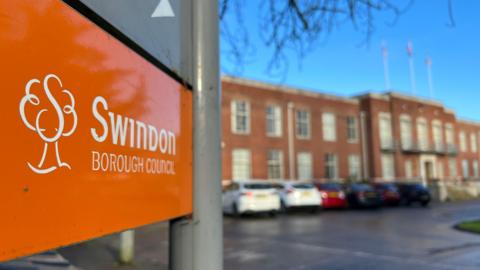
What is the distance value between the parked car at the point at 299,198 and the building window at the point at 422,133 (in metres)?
25.8

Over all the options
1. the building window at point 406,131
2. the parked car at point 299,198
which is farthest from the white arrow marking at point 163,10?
the building window at point 406,131

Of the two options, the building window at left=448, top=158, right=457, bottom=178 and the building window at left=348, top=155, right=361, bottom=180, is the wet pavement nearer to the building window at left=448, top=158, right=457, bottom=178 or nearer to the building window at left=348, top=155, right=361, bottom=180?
the building window at left=348, top=155, right=361, bottom=180

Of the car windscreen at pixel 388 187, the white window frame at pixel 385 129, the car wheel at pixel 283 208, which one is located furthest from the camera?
the white window frame at pixel 385 129

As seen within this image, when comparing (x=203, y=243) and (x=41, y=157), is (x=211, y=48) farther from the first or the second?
(x=41, y=157)

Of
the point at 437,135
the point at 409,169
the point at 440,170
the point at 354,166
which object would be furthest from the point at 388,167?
the point at 437,135

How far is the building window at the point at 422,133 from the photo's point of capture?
135 ft

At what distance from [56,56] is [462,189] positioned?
41.6m

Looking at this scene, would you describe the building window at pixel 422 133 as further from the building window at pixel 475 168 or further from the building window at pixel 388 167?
→ the building window at pixel 475 168

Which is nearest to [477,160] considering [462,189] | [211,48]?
[462,189]

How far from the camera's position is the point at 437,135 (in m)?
44.0

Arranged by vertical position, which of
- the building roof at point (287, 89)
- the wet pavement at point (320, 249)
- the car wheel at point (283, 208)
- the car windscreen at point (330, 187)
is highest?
the building roof at point (287, 89)

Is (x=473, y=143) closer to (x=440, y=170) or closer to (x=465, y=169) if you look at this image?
(x=465, y=169)

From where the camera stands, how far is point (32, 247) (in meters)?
1.27

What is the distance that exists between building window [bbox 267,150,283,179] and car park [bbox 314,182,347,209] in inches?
291
